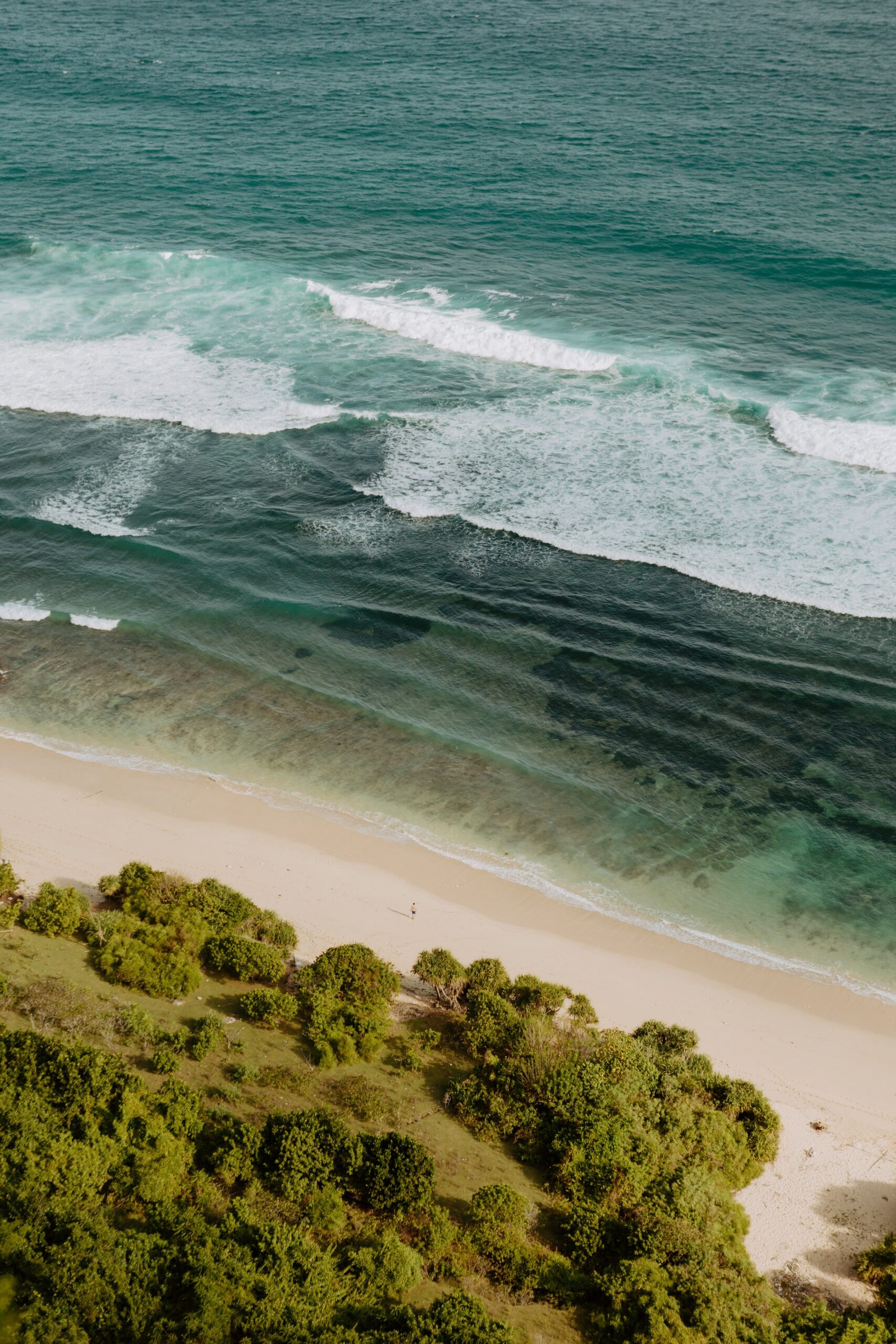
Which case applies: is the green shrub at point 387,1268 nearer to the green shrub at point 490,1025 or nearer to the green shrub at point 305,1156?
the green shrub at point 305,1156

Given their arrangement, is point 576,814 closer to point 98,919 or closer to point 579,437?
point 98,919

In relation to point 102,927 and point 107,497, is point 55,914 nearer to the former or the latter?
point 102,927

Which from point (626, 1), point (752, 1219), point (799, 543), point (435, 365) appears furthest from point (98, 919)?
point (626, 1)

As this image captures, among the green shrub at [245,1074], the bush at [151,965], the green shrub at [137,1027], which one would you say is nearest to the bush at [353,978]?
the green shrub at [245,1074]

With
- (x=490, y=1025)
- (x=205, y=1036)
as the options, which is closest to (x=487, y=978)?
(x=490, y=1025)

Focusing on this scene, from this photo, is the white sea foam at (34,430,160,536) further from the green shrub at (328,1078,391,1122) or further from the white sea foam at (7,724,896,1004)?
the green shrub at (328,1078,391,1122)

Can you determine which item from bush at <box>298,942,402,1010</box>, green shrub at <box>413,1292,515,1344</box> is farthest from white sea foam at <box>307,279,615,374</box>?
green shrub at <box>413,1292,515,1344</box>
